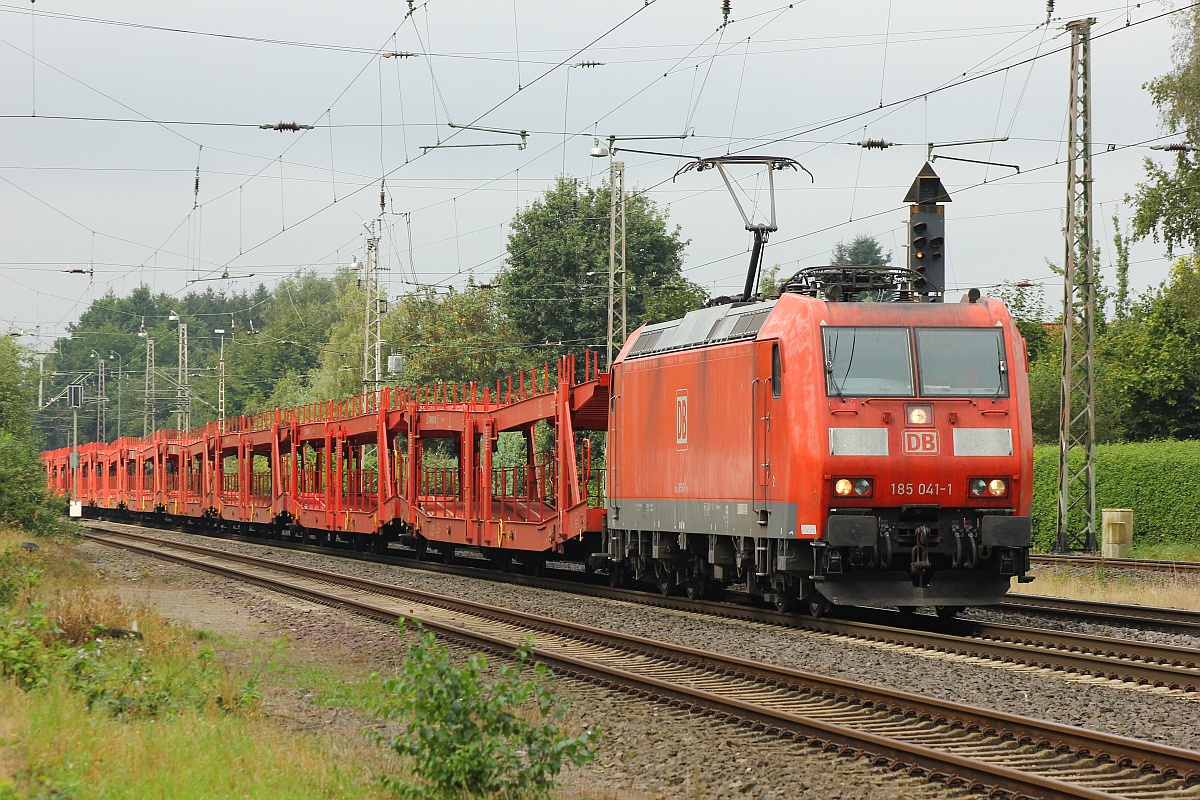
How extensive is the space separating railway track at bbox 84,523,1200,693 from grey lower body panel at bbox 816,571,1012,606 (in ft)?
1.05

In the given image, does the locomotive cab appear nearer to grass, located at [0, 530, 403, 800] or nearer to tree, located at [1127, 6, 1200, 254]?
grass, located at [0, 530, 403, 800]

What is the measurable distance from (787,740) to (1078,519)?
25.2 meters

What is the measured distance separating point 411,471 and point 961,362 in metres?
19.5

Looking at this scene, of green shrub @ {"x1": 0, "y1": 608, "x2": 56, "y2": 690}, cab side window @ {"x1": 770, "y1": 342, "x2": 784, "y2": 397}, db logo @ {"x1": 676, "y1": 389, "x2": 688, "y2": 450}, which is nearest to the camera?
green shrub @ {"x1": 0, "y1": 608, "x2": 56, "y2": 690}

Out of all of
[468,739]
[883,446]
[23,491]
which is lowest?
[468,739]

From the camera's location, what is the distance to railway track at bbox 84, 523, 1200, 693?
12070 millimetres

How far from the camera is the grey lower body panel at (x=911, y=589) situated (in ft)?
50.1

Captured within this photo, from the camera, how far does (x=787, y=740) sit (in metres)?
9.67

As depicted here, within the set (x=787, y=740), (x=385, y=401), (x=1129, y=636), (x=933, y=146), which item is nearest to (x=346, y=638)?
(x=787, y=740)

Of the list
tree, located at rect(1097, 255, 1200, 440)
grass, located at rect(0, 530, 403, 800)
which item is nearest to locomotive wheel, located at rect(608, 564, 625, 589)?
grass, located at rect(0, 530, 403, 800)

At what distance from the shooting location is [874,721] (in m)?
10.2

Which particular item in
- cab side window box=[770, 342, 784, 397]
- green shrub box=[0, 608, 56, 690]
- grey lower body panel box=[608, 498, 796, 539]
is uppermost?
cab side window box=[770, 342, 784, 397]

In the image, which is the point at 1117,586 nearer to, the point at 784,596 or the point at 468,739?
the point at 784,596

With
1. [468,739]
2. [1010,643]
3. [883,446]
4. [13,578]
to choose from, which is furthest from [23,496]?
[468,739]
